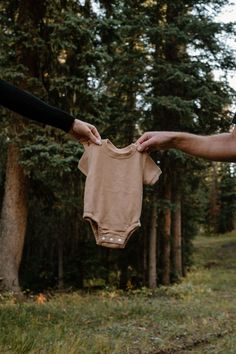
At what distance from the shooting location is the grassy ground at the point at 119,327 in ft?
22.9

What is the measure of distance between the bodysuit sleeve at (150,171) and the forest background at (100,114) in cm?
723

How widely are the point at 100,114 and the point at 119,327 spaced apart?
17.0ft

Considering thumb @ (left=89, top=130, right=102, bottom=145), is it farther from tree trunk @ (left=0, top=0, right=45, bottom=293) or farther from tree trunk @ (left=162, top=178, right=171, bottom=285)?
tree trunk @ (left=162, top=178, right=171, bottom=285)

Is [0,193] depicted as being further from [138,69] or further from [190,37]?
[190,37]

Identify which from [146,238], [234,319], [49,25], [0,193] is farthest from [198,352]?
[146,238]

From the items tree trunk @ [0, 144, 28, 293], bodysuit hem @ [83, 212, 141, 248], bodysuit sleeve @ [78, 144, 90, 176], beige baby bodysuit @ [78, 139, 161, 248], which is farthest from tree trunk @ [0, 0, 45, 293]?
bodysuit hem @ [83, 212, 141, 248]

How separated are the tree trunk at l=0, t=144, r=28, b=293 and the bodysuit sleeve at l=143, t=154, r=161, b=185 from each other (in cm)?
939

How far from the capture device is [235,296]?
15.9 meters

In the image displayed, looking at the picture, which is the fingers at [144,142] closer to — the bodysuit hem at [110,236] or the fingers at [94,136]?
the fingers at [94,136]

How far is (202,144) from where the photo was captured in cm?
293

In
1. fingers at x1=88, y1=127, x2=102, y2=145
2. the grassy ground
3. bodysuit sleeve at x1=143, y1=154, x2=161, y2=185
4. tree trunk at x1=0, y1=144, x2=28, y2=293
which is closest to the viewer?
fingers at x1=88, y1=127, x2=102, y2=145

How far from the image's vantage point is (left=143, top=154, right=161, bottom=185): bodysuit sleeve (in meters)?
3.85

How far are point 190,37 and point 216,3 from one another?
2.23 meters

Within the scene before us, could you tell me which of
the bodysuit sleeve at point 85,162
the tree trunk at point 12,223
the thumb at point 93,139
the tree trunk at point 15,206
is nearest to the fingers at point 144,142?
the thumb at point 93,139
